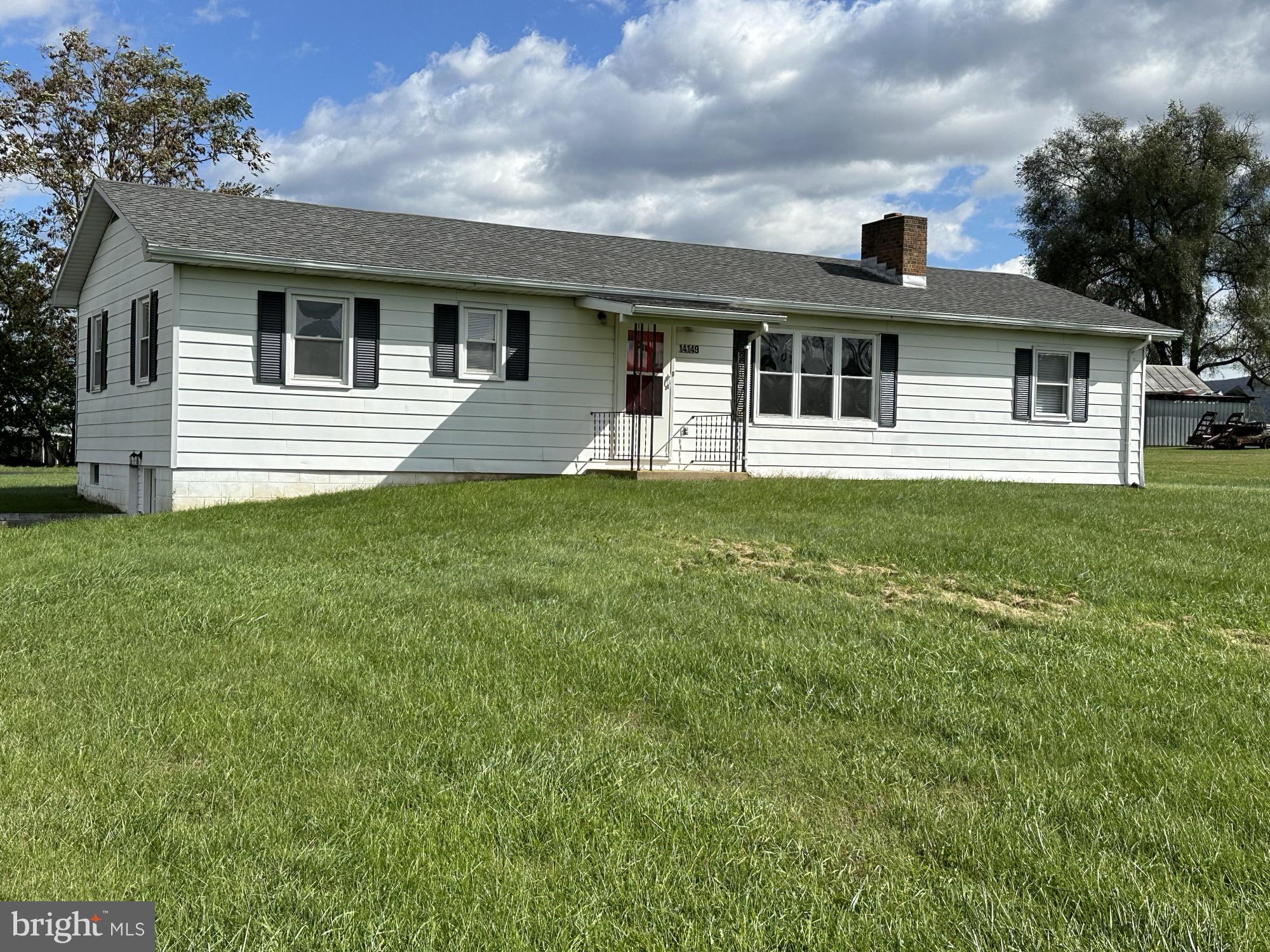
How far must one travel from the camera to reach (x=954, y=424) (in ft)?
62.2

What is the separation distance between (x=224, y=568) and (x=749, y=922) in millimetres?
6870

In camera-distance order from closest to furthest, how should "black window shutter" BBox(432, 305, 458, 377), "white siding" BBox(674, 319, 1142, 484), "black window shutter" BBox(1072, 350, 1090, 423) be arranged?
"black window shutter" BBox(432, 305, 458, 377) → "white siding" BBox(674, 319, 1142, 484) → "black window shutter" BBox(1072, 350, 1090, 423)

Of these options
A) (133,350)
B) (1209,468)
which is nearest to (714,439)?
(133,350)

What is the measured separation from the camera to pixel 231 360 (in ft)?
48.2

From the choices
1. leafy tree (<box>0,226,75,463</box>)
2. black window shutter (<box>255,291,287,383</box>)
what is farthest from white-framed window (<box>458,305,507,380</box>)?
leafy tree (<box>0,226,75,463</box>)

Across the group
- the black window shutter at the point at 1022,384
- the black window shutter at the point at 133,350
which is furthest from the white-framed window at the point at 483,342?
the black window shutter at the point at 1022,384

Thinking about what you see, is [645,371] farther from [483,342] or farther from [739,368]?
[483,342]

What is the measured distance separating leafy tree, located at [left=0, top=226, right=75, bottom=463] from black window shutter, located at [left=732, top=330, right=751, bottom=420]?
22722 mm

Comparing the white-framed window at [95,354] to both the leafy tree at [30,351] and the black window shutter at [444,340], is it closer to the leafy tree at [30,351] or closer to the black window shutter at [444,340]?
the black window shutter at [444,340]

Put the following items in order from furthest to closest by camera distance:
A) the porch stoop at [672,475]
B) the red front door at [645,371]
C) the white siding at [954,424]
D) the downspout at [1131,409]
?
1. the downspout at [1131,409]
2. the white siding at [954,424]
3. the red front door at [645,371]
4. the porch stoop at [672,475]

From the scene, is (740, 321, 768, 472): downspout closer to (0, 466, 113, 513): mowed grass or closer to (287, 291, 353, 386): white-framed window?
(287, 291, 353, 386): white-framed window

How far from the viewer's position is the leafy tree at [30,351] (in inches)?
1216

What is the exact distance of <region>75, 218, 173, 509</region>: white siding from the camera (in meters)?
15.0

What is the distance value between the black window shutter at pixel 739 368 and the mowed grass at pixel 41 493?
1004cm
